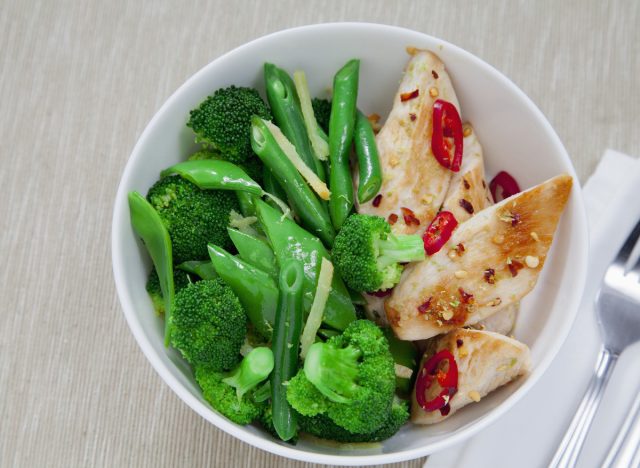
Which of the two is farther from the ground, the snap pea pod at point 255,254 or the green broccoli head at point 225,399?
the snap pea pod at point 255,254

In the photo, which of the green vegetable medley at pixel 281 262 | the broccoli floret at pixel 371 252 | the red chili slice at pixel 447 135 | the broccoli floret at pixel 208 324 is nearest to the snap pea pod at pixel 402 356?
the green vegetable medley at pixel 281 262

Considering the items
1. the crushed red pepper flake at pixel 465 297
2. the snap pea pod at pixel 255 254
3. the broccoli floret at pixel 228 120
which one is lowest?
the snap pea pod at pixel 255 254

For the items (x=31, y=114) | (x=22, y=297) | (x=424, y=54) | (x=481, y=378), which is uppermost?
(x=424, y=54)

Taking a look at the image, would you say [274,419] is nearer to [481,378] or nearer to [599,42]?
[481,378]

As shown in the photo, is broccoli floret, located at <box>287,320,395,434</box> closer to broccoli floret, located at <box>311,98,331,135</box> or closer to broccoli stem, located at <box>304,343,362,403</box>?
broccoli stem, located at <box>304,343,362,403</box>

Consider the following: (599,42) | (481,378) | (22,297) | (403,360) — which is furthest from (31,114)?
(599,42)

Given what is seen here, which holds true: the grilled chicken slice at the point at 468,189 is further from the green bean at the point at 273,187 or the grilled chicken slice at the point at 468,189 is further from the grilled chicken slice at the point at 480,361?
the green bean at the point at 273,187

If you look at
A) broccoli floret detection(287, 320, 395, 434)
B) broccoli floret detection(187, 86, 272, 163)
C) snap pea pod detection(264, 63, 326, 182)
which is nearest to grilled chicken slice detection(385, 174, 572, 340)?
broccoli floret detection(287, 320, 395, 434)
